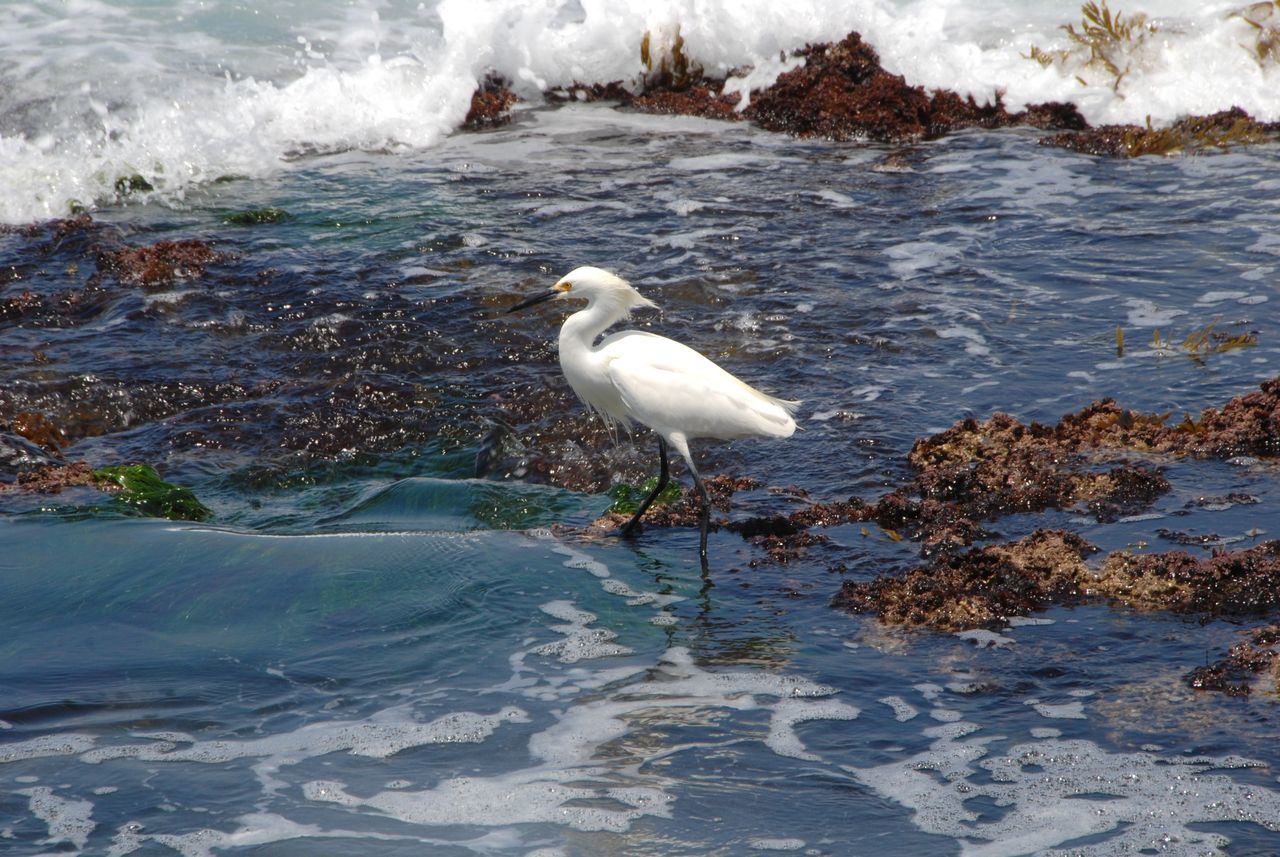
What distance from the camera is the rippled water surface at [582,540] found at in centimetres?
349

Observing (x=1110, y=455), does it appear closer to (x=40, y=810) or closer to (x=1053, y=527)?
(x=1053, y=527)

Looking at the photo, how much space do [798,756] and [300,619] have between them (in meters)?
2.08

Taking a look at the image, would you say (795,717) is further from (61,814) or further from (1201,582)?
(61,814)

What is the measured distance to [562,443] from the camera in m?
6.83

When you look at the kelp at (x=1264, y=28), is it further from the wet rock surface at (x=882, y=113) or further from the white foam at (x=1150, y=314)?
the white foam at (x=1150, y=314)

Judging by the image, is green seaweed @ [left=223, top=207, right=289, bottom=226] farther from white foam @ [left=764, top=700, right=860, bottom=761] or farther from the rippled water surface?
white foam @ [left=764, top=700, right=860, bottom=761]

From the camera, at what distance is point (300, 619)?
15.1 ft

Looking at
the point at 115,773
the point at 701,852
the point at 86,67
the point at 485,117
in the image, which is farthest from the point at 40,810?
the point at 86,67

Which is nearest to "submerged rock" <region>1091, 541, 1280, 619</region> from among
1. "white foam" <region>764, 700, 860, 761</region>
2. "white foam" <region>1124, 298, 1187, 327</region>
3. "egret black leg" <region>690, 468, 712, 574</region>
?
"white foam" <region>764, 700, 860, 761</region>

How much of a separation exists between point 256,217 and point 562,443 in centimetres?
474

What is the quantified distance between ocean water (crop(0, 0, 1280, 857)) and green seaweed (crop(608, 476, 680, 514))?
12 cm

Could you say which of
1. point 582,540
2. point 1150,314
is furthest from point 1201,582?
point 1150,314

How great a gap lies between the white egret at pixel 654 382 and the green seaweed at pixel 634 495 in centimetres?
18

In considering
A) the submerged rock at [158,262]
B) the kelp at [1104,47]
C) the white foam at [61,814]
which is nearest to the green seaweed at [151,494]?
the white foam at [61,814]
